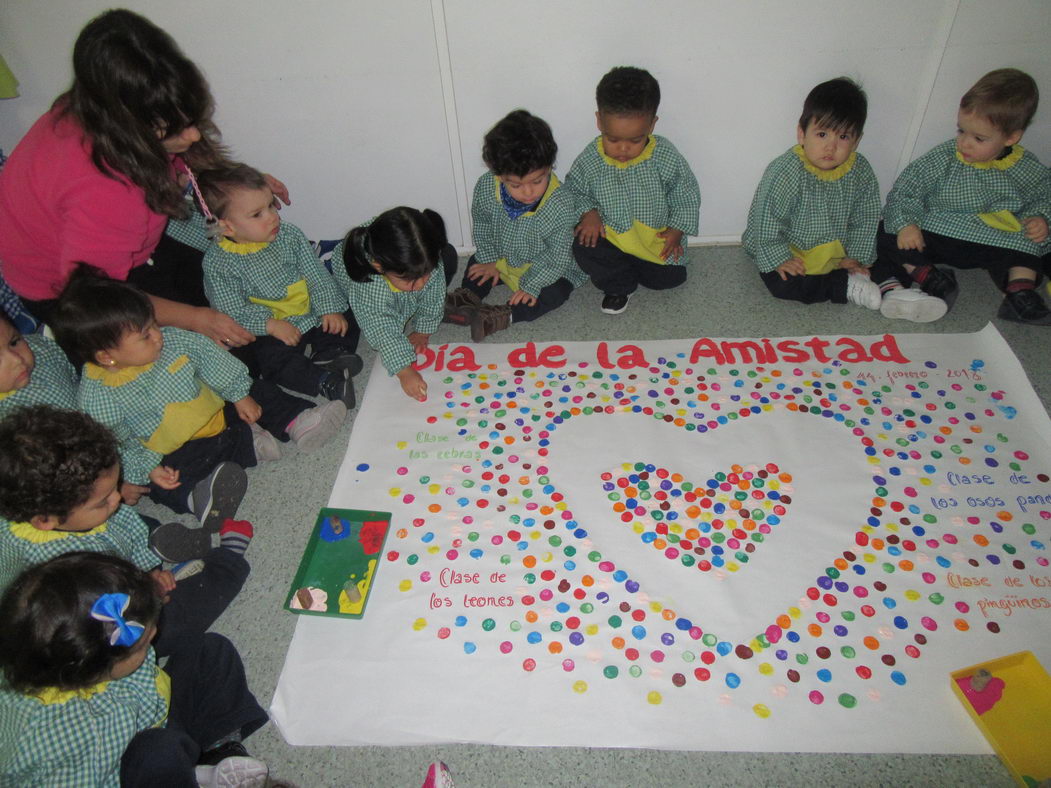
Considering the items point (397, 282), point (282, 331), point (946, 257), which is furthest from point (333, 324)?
point (946, 257)

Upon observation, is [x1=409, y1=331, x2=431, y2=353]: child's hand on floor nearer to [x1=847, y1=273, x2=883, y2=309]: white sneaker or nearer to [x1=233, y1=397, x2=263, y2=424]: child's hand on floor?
[x1=233, y1=397, x2=263, y2=424]: child's hand on floor

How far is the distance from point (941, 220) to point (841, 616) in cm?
118

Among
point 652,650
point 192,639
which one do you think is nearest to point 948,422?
point 652,650

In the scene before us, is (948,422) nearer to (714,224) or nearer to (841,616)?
(841,616)

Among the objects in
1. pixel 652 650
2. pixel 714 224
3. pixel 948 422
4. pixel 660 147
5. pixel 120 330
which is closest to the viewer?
pixel 652 650

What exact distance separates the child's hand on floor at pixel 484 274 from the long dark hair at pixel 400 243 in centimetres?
40

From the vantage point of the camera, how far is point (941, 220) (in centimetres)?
174

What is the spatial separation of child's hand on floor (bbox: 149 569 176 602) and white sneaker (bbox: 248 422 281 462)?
0.35m

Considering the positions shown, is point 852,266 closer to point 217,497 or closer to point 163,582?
point 217,497

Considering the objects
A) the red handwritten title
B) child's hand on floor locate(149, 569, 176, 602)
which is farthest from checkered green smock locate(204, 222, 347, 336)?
child's hand on floor locate(149, 569, 176, 602)

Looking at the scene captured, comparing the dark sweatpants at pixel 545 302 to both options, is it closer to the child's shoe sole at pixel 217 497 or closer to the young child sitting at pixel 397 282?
the young child sitting at pixel 397 282

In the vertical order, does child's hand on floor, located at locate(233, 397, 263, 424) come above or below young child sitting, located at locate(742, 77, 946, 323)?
below

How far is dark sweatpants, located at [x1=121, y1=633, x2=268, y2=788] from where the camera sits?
969mm

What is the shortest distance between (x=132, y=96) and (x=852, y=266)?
170 cm
